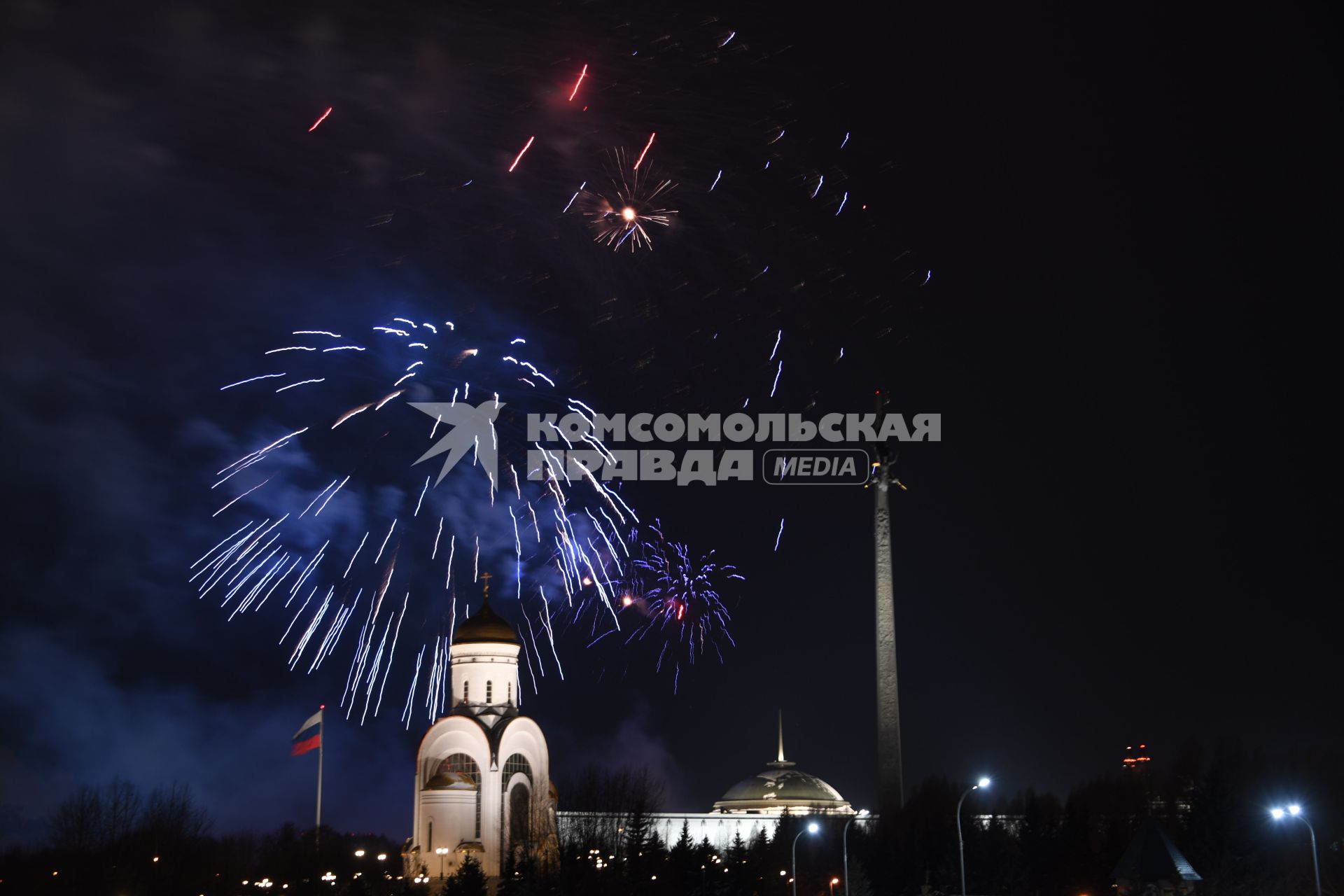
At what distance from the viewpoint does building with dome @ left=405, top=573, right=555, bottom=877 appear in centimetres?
7256

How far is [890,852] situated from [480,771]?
2112 centimetres

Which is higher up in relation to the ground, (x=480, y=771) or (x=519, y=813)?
(x=480, y=771)

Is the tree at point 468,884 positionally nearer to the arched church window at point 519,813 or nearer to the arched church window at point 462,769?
the arched church window at point 519,813

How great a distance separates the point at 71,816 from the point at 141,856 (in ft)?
14.5

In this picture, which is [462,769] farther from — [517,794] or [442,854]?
[442,854]

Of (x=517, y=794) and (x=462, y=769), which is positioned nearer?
(x=462, y=769)

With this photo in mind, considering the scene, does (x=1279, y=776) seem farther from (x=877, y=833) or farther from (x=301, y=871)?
(x=301, y=871)

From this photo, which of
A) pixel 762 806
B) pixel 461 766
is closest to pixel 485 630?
pixel 461 766

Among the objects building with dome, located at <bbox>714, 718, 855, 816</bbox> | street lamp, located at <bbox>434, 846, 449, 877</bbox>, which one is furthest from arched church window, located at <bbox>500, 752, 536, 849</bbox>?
building with dome, located at <bbox>714, 718, 855, 816</bbox>

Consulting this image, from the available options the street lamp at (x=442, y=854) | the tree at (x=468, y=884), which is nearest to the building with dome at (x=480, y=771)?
the street lamp at (x=442, y=854)

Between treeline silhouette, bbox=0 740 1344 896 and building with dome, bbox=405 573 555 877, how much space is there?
239 centimetres

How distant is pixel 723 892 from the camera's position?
59062mm

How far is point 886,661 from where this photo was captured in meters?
78.7

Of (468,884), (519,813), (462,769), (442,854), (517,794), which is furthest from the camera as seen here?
(517,794)
